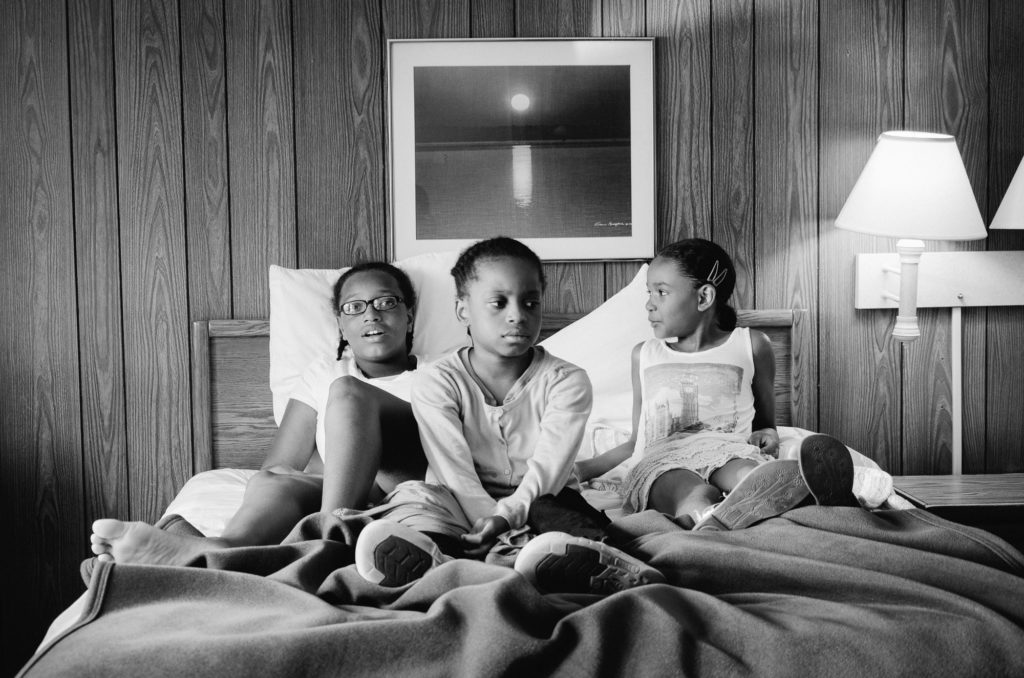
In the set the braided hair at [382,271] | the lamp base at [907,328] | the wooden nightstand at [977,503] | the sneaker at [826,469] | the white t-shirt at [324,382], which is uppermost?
the braided hair at [382,271]

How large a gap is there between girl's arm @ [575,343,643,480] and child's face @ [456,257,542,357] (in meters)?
0.39

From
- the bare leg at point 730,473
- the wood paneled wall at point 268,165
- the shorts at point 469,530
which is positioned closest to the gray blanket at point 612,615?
the shorts at point 469,530

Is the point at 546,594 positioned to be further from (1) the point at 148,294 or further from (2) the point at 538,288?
(1) the point at 148,294

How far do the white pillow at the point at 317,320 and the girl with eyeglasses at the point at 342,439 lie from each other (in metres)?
0.04

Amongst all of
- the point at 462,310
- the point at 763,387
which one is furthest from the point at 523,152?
the point at 763,387

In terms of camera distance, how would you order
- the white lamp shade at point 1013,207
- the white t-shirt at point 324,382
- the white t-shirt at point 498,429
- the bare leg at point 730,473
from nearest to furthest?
the white t-shirt at point 498,429
the bare leg at point 730,473
the white t-shirt at point 324,382
the white lamp shade at point 1013,207

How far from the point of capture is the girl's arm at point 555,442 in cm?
159

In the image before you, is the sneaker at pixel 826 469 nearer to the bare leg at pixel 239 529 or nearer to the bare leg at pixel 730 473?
the bare leg at pixel 730 473

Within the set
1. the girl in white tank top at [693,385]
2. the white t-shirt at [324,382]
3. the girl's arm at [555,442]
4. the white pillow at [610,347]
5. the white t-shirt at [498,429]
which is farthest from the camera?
the white pillow at [610,347]

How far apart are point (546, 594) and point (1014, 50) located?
7.27ft

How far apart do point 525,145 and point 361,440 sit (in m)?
1.15

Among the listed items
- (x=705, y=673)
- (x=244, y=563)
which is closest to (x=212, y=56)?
(x=244, y=563)

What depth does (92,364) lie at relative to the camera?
97.5 inches

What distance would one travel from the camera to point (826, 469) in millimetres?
1458
